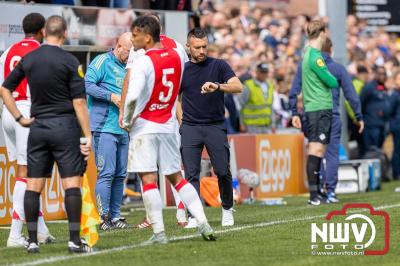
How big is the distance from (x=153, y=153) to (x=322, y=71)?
5.73 m

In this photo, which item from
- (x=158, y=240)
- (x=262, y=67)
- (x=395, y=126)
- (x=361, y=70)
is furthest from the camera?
(x=395, y=126)

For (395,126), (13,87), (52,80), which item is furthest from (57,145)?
(395,126)

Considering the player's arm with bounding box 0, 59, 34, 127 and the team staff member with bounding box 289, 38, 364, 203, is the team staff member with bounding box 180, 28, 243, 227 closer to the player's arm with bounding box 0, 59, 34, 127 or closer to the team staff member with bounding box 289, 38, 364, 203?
the player's arm with bounding box 0, 59, 34, 127

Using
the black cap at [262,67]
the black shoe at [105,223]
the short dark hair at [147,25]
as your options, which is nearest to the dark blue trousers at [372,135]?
the black cap at [262,67]

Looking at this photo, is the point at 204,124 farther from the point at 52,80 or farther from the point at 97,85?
the point at 52,80

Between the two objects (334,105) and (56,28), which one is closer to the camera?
(56,28)

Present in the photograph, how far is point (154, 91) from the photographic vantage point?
34.6ft

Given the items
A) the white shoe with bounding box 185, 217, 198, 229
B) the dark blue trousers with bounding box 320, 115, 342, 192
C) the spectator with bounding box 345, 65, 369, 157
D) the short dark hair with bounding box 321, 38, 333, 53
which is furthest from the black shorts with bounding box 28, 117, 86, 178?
the spectator with bounding box 345, 65, 369, 157

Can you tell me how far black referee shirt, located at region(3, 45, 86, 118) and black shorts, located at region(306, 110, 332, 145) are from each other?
6.46 meters

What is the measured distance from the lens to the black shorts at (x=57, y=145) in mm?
10070

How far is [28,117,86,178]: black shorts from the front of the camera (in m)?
10.1

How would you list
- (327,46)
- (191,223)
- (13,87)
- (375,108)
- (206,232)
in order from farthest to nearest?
1. (375,108)
2. (327,46)
3. (191,223)
4. (206,232)
5. (13,87)

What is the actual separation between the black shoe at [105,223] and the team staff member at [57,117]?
2.92 meters

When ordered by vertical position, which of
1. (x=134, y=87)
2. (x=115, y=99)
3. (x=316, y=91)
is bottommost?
(x=316, y=91)
